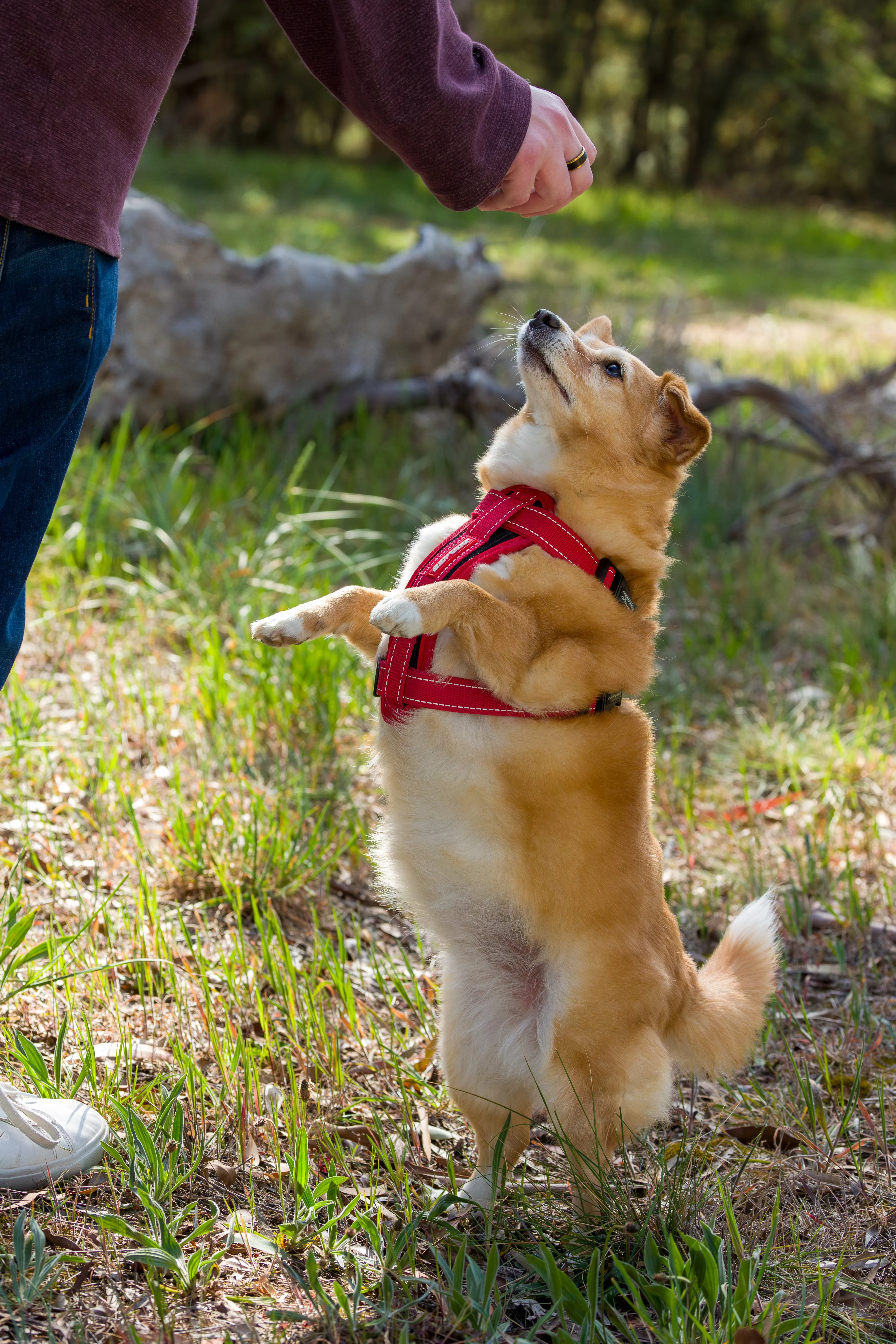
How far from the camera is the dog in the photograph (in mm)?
1855

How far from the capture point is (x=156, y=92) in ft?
4.86

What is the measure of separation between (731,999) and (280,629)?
103 centimetres

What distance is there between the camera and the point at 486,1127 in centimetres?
199

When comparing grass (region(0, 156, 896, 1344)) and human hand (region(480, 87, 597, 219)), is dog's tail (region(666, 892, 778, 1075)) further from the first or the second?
human hand (region(480, 87, 597, 219))

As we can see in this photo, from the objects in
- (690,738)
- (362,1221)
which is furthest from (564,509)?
(690,738)

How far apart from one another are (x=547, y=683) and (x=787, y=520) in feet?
11.6

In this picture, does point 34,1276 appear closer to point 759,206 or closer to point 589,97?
point 759,206

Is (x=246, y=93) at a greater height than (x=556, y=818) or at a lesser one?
greater

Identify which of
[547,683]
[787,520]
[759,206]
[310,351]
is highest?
[759,206]

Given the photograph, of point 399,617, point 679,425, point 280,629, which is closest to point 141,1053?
point 280,629

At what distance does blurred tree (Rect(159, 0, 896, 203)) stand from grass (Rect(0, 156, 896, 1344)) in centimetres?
1418

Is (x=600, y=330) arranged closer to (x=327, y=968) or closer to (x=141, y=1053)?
(x=327, y=968)

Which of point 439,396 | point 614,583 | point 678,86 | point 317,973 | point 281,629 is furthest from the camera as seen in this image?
point 678,86

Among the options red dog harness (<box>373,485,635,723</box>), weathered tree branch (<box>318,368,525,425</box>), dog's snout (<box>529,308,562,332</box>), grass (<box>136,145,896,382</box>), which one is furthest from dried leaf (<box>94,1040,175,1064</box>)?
grass (<box>136,145,896,382</box>)
